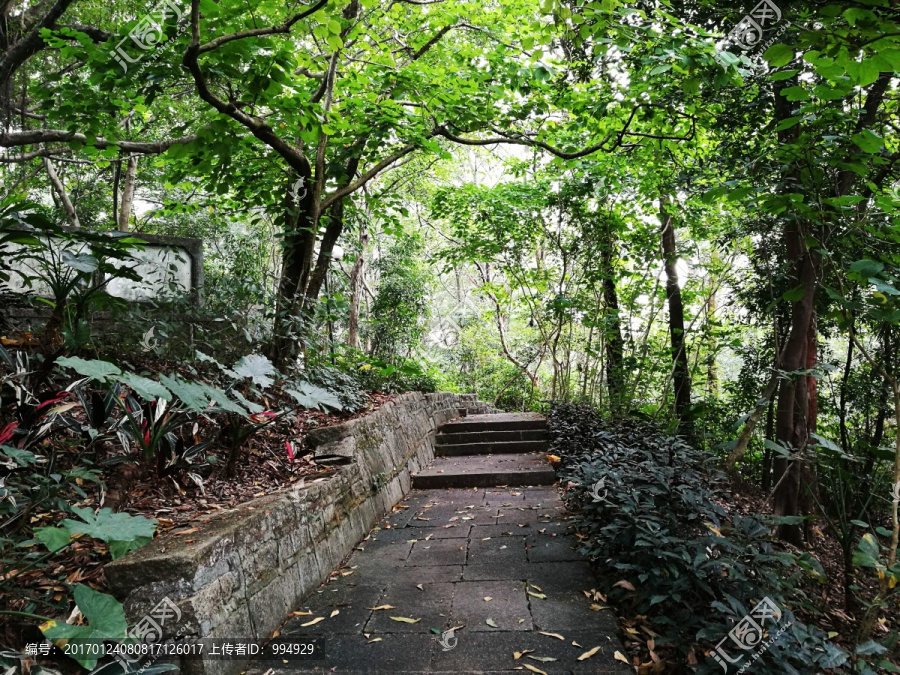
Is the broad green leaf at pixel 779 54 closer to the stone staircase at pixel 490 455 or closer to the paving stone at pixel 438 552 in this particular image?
the paving stone at pixel 438 552

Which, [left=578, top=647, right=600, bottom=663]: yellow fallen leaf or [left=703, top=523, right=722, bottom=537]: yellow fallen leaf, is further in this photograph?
[left=703, top=523, right=722, bottom=537]: yellow fallen leaf

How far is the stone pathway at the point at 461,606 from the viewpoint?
7.22 ft

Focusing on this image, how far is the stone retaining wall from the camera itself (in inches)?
75.7

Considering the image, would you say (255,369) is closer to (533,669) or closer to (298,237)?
(533,669)

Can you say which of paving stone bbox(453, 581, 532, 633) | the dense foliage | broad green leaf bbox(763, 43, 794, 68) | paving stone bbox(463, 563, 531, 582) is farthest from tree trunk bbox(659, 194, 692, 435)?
broad green leaf bbox(763, 43, 794, 68)

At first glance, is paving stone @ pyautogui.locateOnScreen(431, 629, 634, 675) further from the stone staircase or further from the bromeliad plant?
the stone staircase

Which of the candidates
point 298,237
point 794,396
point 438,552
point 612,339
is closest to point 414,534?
point 438,552

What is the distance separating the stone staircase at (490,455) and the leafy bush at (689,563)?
1.70m

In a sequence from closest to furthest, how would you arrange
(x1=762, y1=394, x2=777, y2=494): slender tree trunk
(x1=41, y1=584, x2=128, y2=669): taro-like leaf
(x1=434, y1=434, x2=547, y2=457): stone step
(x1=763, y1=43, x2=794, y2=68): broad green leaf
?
(x1=41, y1=584, x2=128, y2=669): taro-like leaf < (x1=763, y1=43, x2=794, y2=68): broad green leaf < (x1=762, y1=394, x2=777, y2=494): slender tree trunk < (x1=434, y1=434, x2=547, y2=457): stone step

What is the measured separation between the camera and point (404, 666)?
216 cm

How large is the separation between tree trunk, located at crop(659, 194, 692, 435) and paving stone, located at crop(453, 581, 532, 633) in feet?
16.4

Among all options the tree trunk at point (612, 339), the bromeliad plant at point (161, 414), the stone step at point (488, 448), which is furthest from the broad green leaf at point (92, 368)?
the tree trunk at point (612, 339)

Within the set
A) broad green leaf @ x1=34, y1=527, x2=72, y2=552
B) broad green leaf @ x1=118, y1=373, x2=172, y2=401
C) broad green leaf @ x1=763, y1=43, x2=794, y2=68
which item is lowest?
broad green leaf @ x1=34, y1=527, x2=72, y2=552

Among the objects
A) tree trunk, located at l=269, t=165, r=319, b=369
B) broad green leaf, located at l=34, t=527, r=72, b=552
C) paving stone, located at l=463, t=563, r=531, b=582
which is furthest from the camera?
tree trunk, located at l=269, t=165, r=319, b=369
